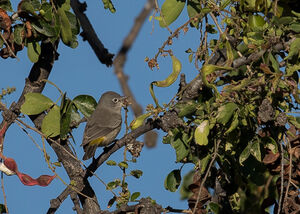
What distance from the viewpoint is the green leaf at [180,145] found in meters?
3.81

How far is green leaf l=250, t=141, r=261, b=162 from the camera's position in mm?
3461

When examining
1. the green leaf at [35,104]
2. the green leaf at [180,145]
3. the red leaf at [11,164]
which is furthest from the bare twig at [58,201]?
the green leaf at [180,145]

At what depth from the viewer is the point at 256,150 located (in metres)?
3.48

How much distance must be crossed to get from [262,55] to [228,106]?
52cm

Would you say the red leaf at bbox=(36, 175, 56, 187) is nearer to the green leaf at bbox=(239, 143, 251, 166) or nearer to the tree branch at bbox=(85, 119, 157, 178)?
the tree branch at bbox=(85, 119, 157, 178)

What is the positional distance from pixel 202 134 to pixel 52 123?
1.82 meters

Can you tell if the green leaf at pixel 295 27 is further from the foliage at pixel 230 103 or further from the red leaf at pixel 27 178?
the red leaf at pixel 27 178

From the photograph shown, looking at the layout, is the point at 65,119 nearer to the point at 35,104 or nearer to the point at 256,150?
the point at 35,104

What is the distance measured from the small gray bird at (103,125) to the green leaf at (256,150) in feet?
10.3

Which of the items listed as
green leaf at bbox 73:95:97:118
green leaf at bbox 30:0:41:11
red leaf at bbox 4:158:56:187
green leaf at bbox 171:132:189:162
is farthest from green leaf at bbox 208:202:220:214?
green leaf at bbox 30:0:41:11

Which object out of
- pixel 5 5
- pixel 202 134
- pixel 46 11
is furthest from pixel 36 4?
pixel 202 134

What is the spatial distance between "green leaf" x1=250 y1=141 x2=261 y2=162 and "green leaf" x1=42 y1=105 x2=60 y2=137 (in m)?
1.98

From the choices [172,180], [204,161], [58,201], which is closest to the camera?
[204,161]

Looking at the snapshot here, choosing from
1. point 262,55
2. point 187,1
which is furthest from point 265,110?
point 187,1
